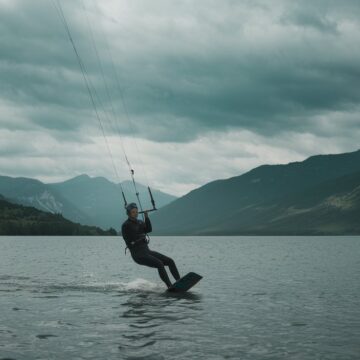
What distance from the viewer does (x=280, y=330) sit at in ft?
60.0

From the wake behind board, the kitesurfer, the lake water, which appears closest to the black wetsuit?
the kitesurfer

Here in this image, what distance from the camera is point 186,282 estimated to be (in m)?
28.6

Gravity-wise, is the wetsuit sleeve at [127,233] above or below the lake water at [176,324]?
above

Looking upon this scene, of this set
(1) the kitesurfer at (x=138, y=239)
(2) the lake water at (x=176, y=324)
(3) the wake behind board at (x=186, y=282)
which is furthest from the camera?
(3) the wake behind board at (x=186, y=282)

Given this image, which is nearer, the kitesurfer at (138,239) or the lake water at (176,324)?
the lake water at (176,324)

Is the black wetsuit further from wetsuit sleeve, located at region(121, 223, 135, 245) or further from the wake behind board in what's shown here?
the wake behind board

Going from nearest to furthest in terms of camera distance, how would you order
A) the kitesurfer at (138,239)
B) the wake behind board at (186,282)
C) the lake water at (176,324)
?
the lake water at (176,324) → the kitesurfer at (138,239) → the wake behind board at (186,282)

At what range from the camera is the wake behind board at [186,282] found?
93.9 feet

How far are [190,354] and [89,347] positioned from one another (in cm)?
288

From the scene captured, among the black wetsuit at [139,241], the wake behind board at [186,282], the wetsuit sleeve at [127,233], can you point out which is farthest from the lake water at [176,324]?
the wetsuit sleeve at [127,233]

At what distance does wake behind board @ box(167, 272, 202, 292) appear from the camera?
93.9 ft

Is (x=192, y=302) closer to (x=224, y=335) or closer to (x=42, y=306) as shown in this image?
(x=42, y=306)

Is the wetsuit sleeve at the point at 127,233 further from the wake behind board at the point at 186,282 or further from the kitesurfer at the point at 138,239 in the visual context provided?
the wake behind board at the point at 186,282

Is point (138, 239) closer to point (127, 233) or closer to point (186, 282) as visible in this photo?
point (127, 233)
